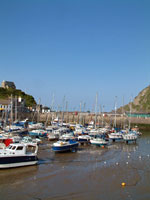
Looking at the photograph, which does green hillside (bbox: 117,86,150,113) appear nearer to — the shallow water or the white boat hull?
the shallow water

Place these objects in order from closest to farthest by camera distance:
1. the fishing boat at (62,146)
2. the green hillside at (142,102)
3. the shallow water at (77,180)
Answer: the shallow water at (77,180), the fishing boat at (62,146), the green hillside at (142,102)

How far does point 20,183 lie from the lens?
17.1 metres

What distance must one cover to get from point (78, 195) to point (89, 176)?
188 inches

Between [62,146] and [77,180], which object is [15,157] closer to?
[77,180]

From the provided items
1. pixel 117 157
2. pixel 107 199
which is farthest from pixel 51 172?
pixel 117 157

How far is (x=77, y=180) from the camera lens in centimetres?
1814

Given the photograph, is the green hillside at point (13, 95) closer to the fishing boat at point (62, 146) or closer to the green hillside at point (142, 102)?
the green hillside at point (142, 102)

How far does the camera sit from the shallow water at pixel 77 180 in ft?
49.0

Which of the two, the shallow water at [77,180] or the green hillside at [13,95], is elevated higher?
the green hillside at [13,95]

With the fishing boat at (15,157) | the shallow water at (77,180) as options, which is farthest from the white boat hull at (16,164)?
the shallow water at (77,180)

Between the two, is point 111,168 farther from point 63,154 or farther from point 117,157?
point 63,154

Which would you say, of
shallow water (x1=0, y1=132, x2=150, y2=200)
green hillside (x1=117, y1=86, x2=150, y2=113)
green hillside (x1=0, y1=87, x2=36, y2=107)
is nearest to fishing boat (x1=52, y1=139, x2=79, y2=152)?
shallow water (x1=0, y1=132, x2=150, y2=200)

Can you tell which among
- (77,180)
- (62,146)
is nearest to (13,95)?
(62,146)

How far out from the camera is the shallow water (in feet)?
49.0
